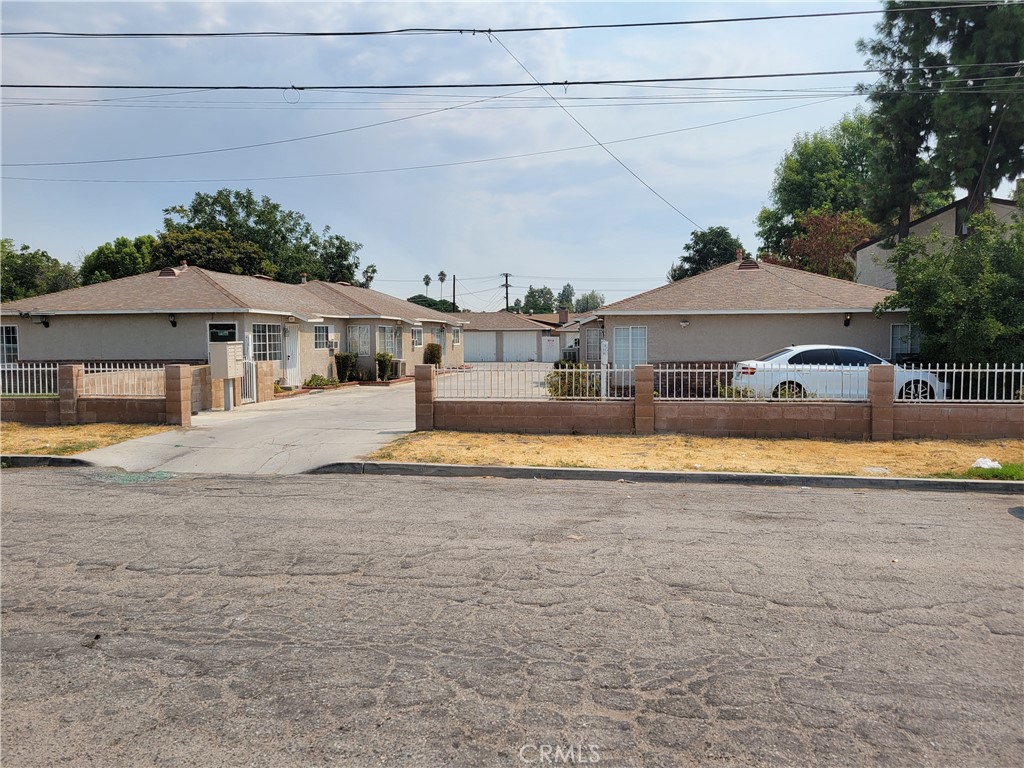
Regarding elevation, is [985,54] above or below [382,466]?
above

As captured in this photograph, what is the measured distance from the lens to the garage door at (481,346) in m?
57.4

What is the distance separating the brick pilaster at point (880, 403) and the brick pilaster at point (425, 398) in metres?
7.91

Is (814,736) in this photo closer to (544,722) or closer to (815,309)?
(544,722)

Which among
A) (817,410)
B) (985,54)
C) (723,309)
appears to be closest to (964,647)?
(817,410)

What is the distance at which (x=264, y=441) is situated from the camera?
1307 cm

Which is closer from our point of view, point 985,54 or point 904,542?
point 904,542

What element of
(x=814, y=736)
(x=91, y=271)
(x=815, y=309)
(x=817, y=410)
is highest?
(x=91, y=271)

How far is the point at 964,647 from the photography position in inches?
175

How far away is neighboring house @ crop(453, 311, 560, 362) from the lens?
56.8m

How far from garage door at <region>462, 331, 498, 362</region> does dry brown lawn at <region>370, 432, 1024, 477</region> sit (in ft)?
145

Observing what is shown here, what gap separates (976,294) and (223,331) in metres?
20.1

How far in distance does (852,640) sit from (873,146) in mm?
32954

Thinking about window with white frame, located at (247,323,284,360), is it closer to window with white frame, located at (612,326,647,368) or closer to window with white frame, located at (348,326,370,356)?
window with white frame, located at (348,326,370,356)

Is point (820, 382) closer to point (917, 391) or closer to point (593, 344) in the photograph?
point (917, 391)
